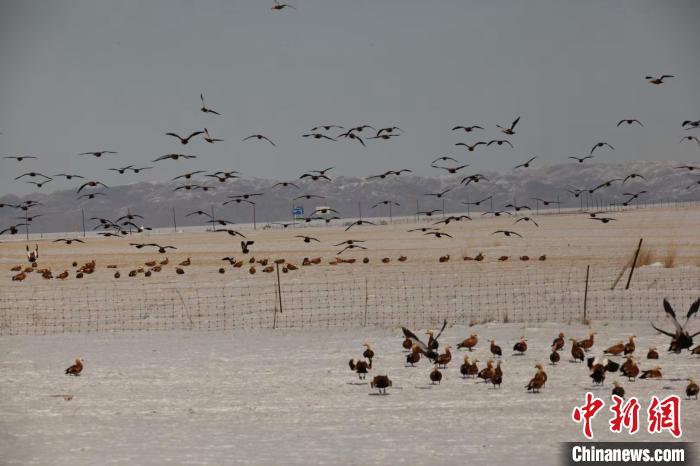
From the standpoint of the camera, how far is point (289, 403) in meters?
15.9

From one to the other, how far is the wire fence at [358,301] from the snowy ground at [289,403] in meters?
2.81

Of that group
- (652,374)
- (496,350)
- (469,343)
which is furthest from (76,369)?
(652,374)

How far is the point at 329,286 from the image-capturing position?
115 feet

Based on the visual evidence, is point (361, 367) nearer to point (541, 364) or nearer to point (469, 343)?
point (469, 343)

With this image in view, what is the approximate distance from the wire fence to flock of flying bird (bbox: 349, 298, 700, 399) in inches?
180

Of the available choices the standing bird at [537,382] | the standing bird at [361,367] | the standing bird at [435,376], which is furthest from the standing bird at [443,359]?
the standing bird at [537,382]

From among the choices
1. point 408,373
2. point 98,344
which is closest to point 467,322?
point 408,373

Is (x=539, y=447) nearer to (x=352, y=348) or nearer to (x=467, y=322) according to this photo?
(x=352, y=348)

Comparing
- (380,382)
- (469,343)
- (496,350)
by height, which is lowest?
(380,382)

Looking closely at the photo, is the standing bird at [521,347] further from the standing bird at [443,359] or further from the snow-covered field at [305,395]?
the standing bird at [443,359]

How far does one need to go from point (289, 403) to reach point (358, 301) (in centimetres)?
1379

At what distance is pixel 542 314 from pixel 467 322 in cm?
244

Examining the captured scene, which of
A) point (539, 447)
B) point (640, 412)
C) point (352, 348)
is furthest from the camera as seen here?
point (352, 348)

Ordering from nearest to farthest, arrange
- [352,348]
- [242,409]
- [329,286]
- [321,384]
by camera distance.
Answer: [242,409], [321,384], [352,348], [329,286]
